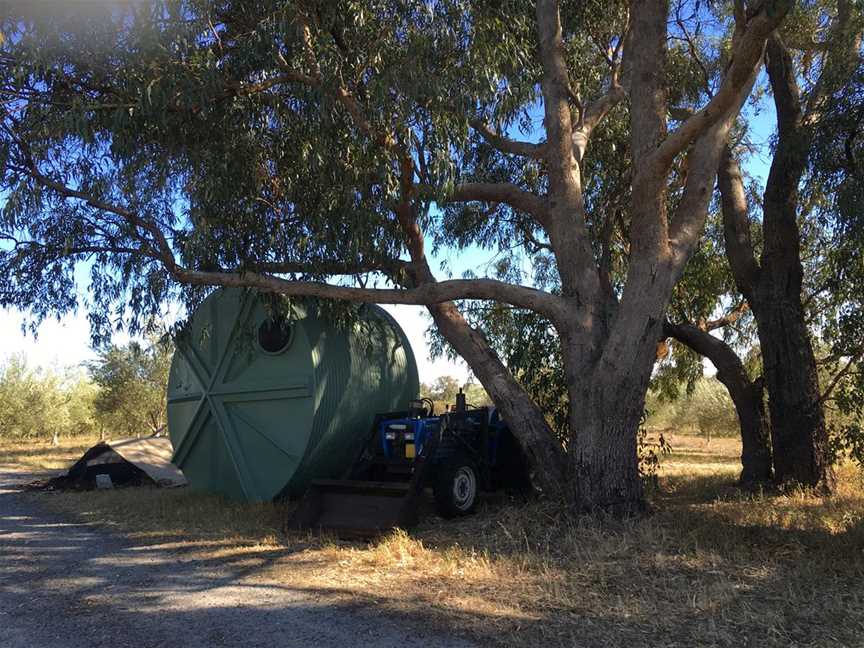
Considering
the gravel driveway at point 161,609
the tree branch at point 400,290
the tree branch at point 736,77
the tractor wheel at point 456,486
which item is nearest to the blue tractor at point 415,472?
the tractor wheel at point 456,486

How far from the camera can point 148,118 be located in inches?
372

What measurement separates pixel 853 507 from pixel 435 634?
7.02 meters

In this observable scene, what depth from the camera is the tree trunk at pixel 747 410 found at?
11.7 metres

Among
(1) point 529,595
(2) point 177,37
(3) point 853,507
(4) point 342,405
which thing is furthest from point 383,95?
(3) point 853,507

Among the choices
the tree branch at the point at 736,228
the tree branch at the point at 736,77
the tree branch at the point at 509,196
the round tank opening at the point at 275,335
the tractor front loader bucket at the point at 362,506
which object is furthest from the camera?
the tree branch at the point at 736,228

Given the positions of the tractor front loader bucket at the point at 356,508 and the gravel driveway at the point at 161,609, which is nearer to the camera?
the gravel driveway at the point at 161,609

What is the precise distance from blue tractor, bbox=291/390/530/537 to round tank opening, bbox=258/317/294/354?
1814mm

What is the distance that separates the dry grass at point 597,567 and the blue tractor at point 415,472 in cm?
39

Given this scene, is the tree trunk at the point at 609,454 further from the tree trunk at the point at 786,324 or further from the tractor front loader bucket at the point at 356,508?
the tree trunk at the point at 786,324

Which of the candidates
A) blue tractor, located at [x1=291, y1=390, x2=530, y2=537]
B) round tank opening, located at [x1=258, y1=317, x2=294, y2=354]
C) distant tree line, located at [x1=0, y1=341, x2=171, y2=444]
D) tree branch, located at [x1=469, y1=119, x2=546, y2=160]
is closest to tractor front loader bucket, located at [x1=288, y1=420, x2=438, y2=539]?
blue tractor, located at [x1=291, y1=390, x2=530, y2=537]

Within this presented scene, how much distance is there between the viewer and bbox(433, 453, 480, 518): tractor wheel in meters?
9.63

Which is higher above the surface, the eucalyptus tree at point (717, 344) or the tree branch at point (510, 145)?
the tree branch at point (510, 145)

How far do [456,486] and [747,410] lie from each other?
527cm

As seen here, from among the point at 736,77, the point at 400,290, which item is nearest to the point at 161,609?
the point at 400,290
